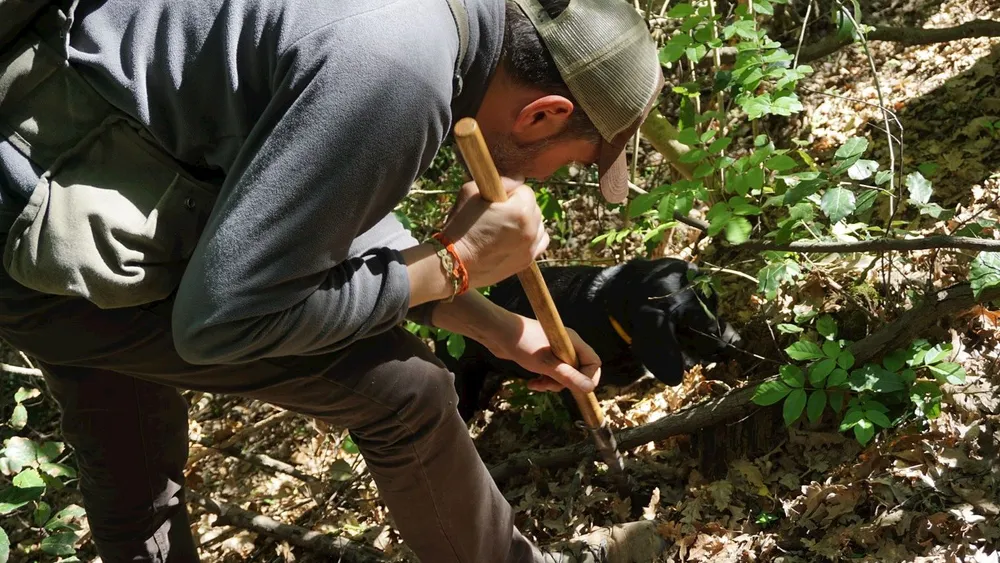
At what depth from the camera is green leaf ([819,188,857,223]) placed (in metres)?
2.76

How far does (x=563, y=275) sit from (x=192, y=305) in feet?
10.3

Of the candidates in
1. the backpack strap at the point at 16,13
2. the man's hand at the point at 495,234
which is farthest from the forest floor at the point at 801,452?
the backpack strap at the point at 16,13

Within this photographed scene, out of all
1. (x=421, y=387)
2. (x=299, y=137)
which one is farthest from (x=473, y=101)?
(x=421, y=387)

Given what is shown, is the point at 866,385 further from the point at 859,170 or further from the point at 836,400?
the point at 859,170

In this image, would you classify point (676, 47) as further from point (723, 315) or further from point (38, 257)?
point (38, 257)

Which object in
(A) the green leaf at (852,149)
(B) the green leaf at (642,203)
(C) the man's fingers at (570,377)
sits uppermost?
(A) the green leaf at (852,149)

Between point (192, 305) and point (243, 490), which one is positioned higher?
point (192, 305)

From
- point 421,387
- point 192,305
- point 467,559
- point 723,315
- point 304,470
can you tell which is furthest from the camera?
point 304,470

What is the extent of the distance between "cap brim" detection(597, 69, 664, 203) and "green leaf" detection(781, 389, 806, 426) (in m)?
1.09

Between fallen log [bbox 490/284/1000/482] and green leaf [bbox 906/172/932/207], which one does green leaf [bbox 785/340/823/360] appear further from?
green leaf [bbox 906/172/932/207]

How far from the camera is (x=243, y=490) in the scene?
4.66m

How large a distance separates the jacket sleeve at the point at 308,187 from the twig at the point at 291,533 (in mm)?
1924

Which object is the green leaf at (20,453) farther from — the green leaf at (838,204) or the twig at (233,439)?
the green leaf at (838,204)

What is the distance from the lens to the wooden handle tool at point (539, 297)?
1.96m
